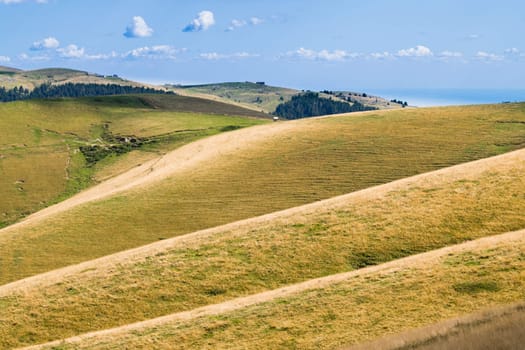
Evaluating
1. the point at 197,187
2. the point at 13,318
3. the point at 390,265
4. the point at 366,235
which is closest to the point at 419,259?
the point at 390,265

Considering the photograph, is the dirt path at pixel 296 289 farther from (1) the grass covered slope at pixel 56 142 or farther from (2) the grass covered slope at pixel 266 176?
(1) the grass covered slope at pixel 56 142

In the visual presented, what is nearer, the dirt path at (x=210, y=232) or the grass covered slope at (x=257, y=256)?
the grass covered slope at (x=257, y=256)

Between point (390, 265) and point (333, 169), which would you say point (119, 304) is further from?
point (333, 169)

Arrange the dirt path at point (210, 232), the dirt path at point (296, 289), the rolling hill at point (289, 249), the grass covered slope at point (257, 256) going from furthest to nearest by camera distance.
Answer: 1. the dirt path at point (210, 232)
2. the grass covered slope at point (257, 256)
3. the dirt path at point (296, 289)
4. the rolling hill at point (289, 249)

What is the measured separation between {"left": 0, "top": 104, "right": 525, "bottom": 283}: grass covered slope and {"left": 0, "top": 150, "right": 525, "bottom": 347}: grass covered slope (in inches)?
688

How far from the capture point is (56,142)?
159 metres

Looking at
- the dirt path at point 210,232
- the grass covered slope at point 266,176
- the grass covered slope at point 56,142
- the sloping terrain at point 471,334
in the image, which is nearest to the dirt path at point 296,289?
the sloping terrain at point 471,334

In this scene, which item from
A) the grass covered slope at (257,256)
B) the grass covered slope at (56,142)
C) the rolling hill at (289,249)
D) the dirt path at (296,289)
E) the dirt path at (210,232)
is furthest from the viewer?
the grass covered slope at (56,142)

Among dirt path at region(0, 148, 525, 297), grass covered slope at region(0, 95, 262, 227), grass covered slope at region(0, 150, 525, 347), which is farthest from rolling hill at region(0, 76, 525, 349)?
grass covered slope at region(0, 95, 262, 227)

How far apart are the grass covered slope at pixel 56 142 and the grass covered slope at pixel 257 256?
6904 cm

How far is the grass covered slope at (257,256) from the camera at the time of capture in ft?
105

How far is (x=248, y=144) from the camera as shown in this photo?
9588cm

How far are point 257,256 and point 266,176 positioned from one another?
39901 millimetres

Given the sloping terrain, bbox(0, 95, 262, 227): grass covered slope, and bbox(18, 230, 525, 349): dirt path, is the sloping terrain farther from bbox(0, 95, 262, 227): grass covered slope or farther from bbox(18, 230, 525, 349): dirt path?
bbox(0, 95, 262, 227): grass covered slope
